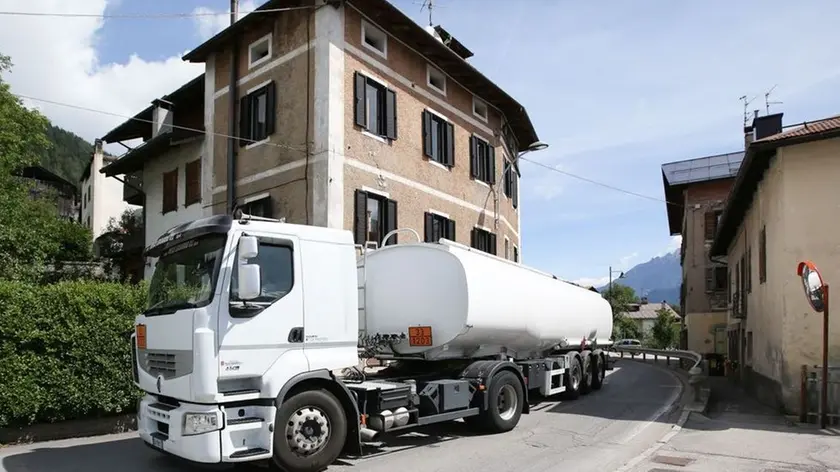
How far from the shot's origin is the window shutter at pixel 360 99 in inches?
648

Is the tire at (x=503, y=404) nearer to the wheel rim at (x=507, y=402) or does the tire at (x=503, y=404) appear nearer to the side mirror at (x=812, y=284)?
the wheel rim at (x=507, y=402)

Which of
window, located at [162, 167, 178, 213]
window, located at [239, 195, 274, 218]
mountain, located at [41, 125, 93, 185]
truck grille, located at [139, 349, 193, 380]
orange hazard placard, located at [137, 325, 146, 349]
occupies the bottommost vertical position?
truck grille, located at [139, 349, 193, 380]

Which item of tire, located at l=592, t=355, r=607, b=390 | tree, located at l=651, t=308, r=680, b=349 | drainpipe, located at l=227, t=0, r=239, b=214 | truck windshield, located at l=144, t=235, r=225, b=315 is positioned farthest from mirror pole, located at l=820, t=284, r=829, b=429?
tree, located at l=651, t=308, r=680, b=349

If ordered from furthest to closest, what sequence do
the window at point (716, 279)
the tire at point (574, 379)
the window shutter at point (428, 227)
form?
the window at point (716, 279) → the window shutter at point (428, 227) → the tire at point (574, 379)

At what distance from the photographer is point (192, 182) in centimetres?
2036

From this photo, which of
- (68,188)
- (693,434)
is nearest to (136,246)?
(693,434)

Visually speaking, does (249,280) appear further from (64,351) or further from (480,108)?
(480,108)

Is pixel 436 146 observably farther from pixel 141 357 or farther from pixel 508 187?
pixel 141 357

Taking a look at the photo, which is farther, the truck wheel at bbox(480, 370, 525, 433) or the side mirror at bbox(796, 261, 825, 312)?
the side mirror at bbox(796, 261, 825, 312)

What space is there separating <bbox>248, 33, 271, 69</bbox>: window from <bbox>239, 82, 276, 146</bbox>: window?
825 millimetres

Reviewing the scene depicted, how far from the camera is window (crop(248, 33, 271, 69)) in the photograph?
17688 millimetres

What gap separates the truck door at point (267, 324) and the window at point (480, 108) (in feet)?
51.1

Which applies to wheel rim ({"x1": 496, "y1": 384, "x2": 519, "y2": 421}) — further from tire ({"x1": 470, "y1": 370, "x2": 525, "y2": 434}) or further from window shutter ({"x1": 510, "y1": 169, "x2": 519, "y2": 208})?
window shutter ({"x1": 510, "y1": 169, "x2": 519, "y2": 208})

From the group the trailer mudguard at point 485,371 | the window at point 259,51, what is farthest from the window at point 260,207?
the trailer mudguard at point 485,371
